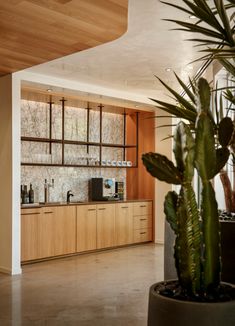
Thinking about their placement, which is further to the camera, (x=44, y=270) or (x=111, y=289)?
(x=44, y=270)

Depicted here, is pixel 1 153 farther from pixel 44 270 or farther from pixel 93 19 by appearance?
pixel 93 19

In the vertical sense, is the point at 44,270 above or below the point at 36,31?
below

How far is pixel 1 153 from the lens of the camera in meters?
6.31

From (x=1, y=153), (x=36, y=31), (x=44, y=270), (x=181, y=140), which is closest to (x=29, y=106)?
(x=1, y=153)

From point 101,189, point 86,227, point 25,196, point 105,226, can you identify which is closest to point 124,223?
point 105,226

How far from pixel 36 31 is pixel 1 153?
8.37 ft

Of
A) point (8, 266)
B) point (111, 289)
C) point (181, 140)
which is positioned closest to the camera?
point (181, 140)

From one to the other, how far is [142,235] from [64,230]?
209cm

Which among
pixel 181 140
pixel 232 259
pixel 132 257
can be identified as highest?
pixel 181 140

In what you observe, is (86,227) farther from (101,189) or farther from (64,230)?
(101,189)

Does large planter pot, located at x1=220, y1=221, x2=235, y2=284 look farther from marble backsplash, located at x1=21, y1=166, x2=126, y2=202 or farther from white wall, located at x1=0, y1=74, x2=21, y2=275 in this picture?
marble backsplash, located at x1=21, y1=166, x2=126, y2=202

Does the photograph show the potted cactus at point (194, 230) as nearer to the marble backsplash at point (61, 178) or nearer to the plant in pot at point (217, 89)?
the plant in pot at point (217, 89)

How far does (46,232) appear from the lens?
281 inches

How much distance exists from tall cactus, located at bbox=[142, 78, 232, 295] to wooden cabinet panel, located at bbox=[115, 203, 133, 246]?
6.19 meters
